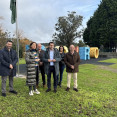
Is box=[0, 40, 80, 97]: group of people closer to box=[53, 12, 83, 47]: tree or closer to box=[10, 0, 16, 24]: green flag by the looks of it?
box=[10, 0, 16, 24]: green flag

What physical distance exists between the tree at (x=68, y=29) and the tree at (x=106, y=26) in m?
7.20

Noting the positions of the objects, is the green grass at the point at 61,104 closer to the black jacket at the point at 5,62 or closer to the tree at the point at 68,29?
the black jacket at the point at 5,62

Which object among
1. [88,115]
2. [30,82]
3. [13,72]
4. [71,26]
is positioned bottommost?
[88,115]

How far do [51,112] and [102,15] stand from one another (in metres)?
32.5

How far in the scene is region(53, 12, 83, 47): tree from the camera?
39.8m

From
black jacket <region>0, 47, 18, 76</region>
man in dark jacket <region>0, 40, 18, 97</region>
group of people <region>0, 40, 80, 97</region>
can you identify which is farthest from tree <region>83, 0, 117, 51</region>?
black jacket <region>0, 47, 18, 76</region>

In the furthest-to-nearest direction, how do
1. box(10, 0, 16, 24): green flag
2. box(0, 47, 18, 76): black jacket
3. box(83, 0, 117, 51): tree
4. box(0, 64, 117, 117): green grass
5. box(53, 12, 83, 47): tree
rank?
box(53, 12, 83, 47): tree
box(83, 0, 117, 51): tree
box(10, 0, 16, 24): green flag
box(0, 47, 18, 76): black jacket
box(0, 64, 117, 117): green grass

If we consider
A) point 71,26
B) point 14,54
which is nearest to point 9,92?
point 14,54

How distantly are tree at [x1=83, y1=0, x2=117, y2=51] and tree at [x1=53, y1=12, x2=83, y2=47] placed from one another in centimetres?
720

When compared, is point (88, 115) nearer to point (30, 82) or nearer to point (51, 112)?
point (51, 112)

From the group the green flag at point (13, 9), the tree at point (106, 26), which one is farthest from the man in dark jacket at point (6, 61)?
the tree at point (106, 26)

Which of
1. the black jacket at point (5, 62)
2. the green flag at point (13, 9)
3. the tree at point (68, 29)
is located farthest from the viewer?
the tree at point (68, 29)

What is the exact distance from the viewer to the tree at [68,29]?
131ft

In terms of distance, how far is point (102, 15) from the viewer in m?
31.9
